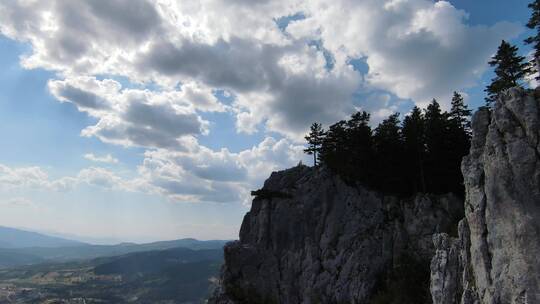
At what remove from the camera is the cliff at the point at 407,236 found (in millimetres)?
29891

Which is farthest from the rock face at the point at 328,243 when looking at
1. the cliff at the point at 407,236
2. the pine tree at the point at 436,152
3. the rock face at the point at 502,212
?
the rock face at the point at 502,212

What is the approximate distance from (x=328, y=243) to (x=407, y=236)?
13.4 m

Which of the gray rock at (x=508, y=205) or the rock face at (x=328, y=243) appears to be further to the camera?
the rock face at (x=328, y=243)

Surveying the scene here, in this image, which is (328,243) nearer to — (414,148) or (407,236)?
(407,236)

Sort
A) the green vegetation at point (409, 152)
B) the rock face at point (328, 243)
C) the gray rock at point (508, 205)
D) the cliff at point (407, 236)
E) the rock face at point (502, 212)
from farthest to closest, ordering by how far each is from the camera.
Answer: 1. the green vegetation at point (409, 152)
2. the rock face at point (328, 243)
3. the cliff at point (407, 236)
4. the rock face at point (502, 212)
5. the gray rock at point (508, 205)

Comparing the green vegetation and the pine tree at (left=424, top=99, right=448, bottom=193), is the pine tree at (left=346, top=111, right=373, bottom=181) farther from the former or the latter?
the pine tree at (left=424, top=99, right=448, bottom=193)

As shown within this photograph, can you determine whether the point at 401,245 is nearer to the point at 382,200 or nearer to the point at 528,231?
the point at 382,200

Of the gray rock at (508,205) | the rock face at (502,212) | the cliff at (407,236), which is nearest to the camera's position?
A: the gray rock at (508,205)

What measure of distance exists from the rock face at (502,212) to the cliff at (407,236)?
0.09 meters

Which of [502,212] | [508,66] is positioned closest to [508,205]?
[502,212]

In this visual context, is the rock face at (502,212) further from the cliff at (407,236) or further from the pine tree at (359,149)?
the pine tree at (359,149)

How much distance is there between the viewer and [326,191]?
7088cm

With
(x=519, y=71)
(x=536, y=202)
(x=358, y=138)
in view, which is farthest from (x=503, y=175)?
(x=358, y=138)

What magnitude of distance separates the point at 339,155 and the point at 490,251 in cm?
4094
